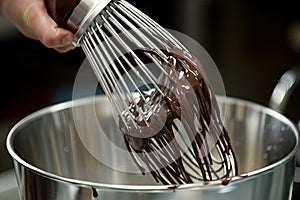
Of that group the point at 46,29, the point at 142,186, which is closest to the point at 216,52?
the point at 46,29

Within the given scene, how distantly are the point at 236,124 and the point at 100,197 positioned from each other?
0.80ft

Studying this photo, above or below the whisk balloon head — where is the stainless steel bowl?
below

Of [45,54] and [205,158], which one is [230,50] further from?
[205,158]

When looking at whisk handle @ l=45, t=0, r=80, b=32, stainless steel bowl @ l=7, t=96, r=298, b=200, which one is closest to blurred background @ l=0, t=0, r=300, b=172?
stainless steel bowl @ l=7, t=96, r=298, b=200

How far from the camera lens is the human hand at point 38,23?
611 mm

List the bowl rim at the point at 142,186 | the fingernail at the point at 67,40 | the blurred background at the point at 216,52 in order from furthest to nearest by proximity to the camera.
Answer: the blurred background at the point at 216,52
the fingernail at the point at 67,40
the bowl rim at the point at 142,186

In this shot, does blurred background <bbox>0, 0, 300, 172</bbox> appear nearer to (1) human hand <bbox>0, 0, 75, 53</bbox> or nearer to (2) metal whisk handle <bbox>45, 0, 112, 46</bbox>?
(1) human hand <bbox>0, 0, 75, 53</bbox>

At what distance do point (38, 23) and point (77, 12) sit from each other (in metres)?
0.06

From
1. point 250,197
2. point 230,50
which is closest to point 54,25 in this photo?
point 250,197

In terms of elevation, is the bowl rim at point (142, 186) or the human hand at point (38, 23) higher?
the human hand at point (38, 23)

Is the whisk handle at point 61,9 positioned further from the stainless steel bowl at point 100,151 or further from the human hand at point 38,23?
the stainless steel bowl at point 100,151

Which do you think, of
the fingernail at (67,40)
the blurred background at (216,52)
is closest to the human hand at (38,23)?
the fingernail at (67,40)

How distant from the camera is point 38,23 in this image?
633mm

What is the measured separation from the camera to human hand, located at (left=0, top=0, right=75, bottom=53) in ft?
2.01
